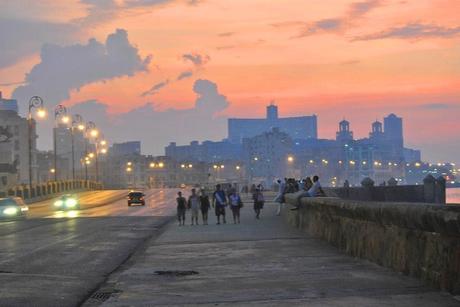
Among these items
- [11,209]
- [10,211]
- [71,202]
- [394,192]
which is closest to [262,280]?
[10,211]

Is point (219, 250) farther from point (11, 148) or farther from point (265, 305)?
point (11, 148)

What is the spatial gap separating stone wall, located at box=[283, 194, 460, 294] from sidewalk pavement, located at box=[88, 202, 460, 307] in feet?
0.77

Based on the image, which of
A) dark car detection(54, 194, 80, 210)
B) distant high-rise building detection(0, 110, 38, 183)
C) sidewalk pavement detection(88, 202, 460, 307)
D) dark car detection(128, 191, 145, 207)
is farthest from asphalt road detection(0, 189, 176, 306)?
distant high-rise building detection(0, 110, 38, 183)

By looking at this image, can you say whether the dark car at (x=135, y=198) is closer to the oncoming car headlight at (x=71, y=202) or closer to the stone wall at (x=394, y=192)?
the oncoming car headlight at (x=71, y=202)

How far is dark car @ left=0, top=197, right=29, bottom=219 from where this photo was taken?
144 ft

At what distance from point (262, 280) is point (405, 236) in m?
2.52

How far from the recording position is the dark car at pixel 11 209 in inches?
1731

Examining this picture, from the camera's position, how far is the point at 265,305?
31.6 feet

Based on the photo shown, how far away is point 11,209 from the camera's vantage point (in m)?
44.2

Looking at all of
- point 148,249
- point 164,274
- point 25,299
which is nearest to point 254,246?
point 148,249

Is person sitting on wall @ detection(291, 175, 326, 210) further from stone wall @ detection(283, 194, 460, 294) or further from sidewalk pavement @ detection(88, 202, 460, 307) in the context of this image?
stone wall @ detection(283, 194, 460, 294)

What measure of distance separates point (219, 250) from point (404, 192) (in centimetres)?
4667

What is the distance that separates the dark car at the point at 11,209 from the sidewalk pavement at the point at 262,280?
2674cm

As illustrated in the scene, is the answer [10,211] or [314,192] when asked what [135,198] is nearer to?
[10,211]
